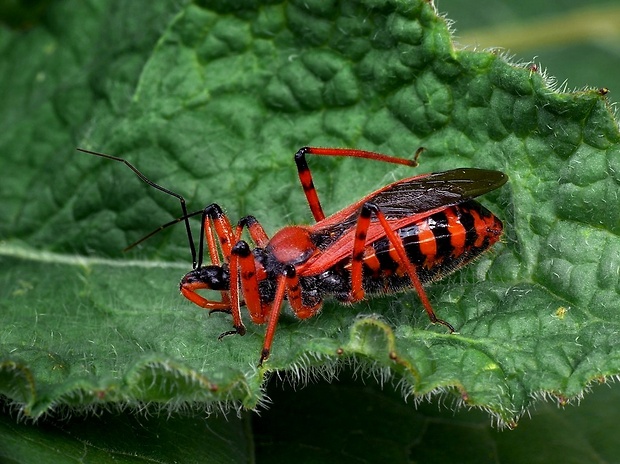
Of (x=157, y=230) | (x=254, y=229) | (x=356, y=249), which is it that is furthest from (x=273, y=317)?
(x=157, y=230)

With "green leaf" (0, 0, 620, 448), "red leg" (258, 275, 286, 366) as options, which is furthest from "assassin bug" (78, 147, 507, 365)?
"green leaf" (0, 0, 620, 448)

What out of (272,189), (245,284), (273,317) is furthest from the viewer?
(272,189)

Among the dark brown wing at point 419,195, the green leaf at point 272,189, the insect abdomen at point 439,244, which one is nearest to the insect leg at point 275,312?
the green leaf at point 272,189

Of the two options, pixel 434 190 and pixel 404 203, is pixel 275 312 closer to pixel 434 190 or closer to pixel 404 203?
pixel 404 203

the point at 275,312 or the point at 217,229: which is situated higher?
the point at 217,229

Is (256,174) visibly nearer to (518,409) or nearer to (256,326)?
(256,326)

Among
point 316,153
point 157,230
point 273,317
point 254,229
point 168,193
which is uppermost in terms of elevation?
point 316,153

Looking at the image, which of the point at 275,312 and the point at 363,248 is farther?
the point at 363,248

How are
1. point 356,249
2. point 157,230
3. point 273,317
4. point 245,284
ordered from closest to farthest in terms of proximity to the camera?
point 273,317 < point 356,249 < point 245,284 < point 157,230
